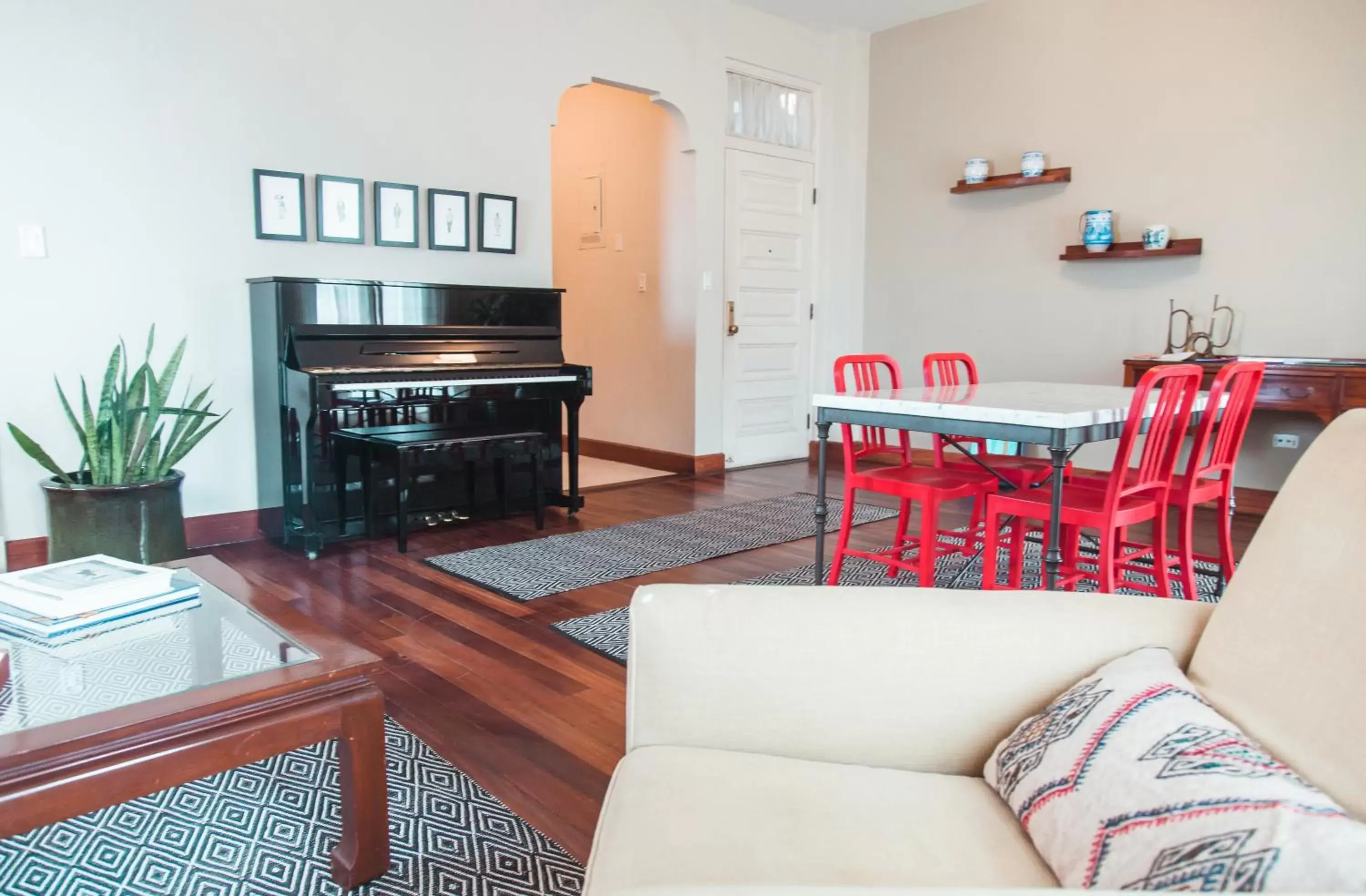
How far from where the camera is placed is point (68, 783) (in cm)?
116

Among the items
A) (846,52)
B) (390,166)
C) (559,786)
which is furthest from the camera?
(846,52)

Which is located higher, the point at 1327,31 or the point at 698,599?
the point at 1327,31

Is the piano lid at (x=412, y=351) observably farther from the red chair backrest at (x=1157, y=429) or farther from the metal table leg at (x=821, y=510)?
the red chair backrest at (x=1157, y=429)

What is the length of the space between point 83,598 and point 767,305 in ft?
15.3

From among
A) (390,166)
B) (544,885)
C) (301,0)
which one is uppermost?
(301,0)

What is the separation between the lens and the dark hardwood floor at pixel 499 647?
1.89 metres

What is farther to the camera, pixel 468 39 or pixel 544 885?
pixel 468 39

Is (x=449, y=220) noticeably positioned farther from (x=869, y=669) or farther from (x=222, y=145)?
(x=869, y=669)

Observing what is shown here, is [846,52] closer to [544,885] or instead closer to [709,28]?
[709,28]

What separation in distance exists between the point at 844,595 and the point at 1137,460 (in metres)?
4.49

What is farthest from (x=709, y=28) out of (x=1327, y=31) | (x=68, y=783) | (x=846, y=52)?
(x=68, y=783)

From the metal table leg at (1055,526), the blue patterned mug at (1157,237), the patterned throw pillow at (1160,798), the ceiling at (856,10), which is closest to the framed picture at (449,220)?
the ceiling at (856,10)

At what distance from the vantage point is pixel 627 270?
5848mm

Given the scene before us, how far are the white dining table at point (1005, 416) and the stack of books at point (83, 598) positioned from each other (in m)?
1.75
